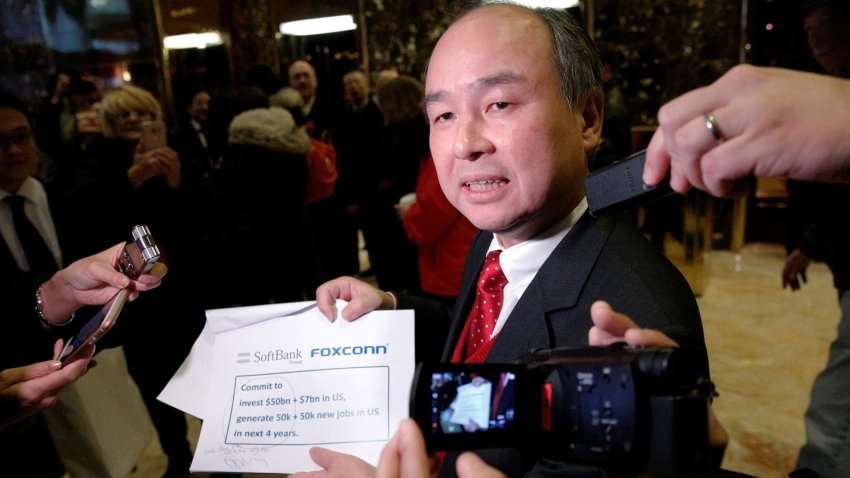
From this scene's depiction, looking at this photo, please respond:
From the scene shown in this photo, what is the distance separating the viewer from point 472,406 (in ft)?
2.19

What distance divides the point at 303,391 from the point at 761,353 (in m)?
3.10

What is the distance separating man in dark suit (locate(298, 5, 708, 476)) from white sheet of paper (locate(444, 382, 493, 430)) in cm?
25

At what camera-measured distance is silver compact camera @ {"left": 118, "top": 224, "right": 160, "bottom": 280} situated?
1.02 metres

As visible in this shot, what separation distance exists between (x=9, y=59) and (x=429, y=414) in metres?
4.60

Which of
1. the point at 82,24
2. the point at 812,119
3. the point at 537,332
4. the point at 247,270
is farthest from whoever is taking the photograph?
the point at 82,24

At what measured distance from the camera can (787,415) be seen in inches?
107

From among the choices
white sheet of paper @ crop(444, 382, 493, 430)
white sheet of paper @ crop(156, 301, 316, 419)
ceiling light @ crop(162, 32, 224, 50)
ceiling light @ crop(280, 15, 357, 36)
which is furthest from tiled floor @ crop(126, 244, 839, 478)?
ceiling light @ crop(280, 15, 357, 36)

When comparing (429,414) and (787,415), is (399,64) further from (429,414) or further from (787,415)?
(429,414)

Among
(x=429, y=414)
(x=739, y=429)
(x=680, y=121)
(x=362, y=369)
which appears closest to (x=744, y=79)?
(x=680, y=121)

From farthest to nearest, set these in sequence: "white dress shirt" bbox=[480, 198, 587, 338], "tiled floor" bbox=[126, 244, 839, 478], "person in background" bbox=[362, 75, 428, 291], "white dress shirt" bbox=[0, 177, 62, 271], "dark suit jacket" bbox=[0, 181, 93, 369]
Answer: "person in background" bbox=[362, 75, 428, 291] → "tiled floor" bbox=[126, 244, 839, 478] → "white dress shirt" bbox=[0, 177, 62, 271] → "dark suit jacket" bbox=[0, 181, 93, 369] → "white dress shirt" bbox=[480, 198, 587, 338]

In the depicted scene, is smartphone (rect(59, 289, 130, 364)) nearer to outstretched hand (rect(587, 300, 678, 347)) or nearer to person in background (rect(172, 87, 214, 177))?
outstretched hand (rect(587, 300, 678, 347))

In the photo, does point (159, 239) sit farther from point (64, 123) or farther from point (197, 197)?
point (64, 123)

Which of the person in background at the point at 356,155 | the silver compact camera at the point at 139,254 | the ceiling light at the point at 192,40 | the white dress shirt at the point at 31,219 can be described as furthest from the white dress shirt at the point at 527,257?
the ceiling light at the point at 192,40

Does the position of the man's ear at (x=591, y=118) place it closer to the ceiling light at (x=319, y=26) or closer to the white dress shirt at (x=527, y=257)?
the white dress shirt at (x=527, y=257)
